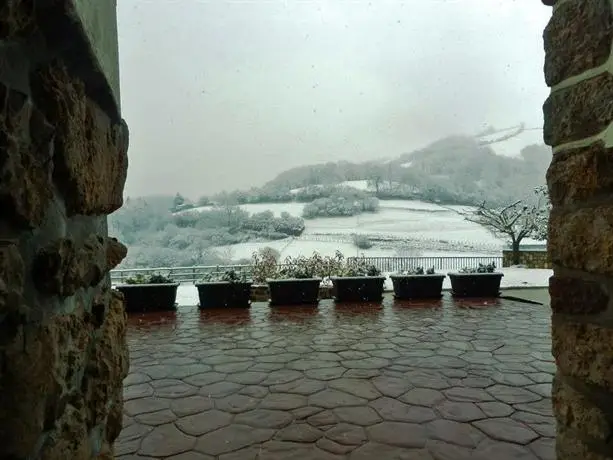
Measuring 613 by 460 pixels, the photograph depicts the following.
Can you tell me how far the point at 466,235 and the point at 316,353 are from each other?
10.5m

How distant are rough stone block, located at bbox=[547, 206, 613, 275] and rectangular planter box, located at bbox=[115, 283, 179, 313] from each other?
238 inches

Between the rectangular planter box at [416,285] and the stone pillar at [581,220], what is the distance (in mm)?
5863

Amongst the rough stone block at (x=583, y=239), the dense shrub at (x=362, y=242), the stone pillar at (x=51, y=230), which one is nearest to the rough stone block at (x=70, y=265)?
the stone pillar at (x=51, y=230)

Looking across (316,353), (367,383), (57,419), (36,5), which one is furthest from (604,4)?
(316,353)

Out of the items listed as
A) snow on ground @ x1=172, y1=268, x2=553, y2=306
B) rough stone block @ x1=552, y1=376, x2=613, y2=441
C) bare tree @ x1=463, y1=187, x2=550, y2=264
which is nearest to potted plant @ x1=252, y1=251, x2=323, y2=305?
snow on ground @ x1=172, y1=268, x2=553, y2=306

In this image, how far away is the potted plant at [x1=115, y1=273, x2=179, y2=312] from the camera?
6.41 m

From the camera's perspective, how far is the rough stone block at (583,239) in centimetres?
109

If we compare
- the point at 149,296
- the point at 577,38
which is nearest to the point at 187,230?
the point at 149,296

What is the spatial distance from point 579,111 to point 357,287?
5902mm

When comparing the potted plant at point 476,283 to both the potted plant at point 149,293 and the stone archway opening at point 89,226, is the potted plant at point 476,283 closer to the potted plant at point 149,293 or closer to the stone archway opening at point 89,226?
the potted plant at point 149,293

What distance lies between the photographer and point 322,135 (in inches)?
559

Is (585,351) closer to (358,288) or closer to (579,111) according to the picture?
(579,111)

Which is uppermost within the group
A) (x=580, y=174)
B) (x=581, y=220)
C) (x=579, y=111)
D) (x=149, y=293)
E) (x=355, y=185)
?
(x=355, y=185)

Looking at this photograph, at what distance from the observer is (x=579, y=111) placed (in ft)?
3.97
